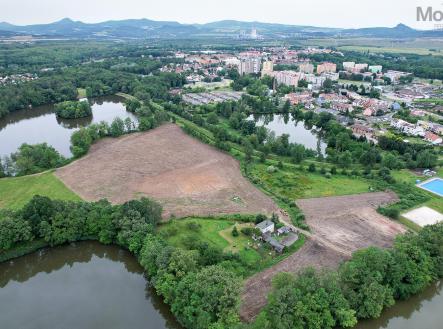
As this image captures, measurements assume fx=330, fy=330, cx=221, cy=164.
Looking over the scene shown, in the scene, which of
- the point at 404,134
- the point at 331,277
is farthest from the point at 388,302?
the point at 404,134

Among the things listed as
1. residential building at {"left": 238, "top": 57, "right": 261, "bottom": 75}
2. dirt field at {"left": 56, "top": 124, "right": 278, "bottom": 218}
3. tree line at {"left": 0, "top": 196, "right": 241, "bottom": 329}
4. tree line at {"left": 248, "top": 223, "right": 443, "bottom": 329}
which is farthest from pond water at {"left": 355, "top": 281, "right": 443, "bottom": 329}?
residential building at {"left": 238, "top": 57, "right": 261, "bottom": 75}

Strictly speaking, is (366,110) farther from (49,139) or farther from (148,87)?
(49,139)

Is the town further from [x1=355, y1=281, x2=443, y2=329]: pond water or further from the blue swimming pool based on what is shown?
[x1=355, y1=281, x2=443, y2=329]: pond water

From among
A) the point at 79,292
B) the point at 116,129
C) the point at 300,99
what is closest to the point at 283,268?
the point at 79,292

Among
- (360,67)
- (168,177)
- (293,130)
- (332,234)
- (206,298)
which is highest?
(360,67)

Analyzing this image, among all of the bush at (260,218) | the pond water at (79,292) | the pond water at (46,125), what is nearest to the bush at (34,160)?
the pond water at (46,125)

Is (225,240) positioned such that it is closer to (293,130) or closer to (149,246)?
(149,246)

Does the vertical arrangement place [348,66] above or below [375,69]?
above

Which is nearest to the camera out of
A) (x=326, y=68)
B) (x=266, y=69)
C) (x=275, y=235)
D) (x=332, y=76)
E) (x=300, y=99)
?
(x=275, y=235)
